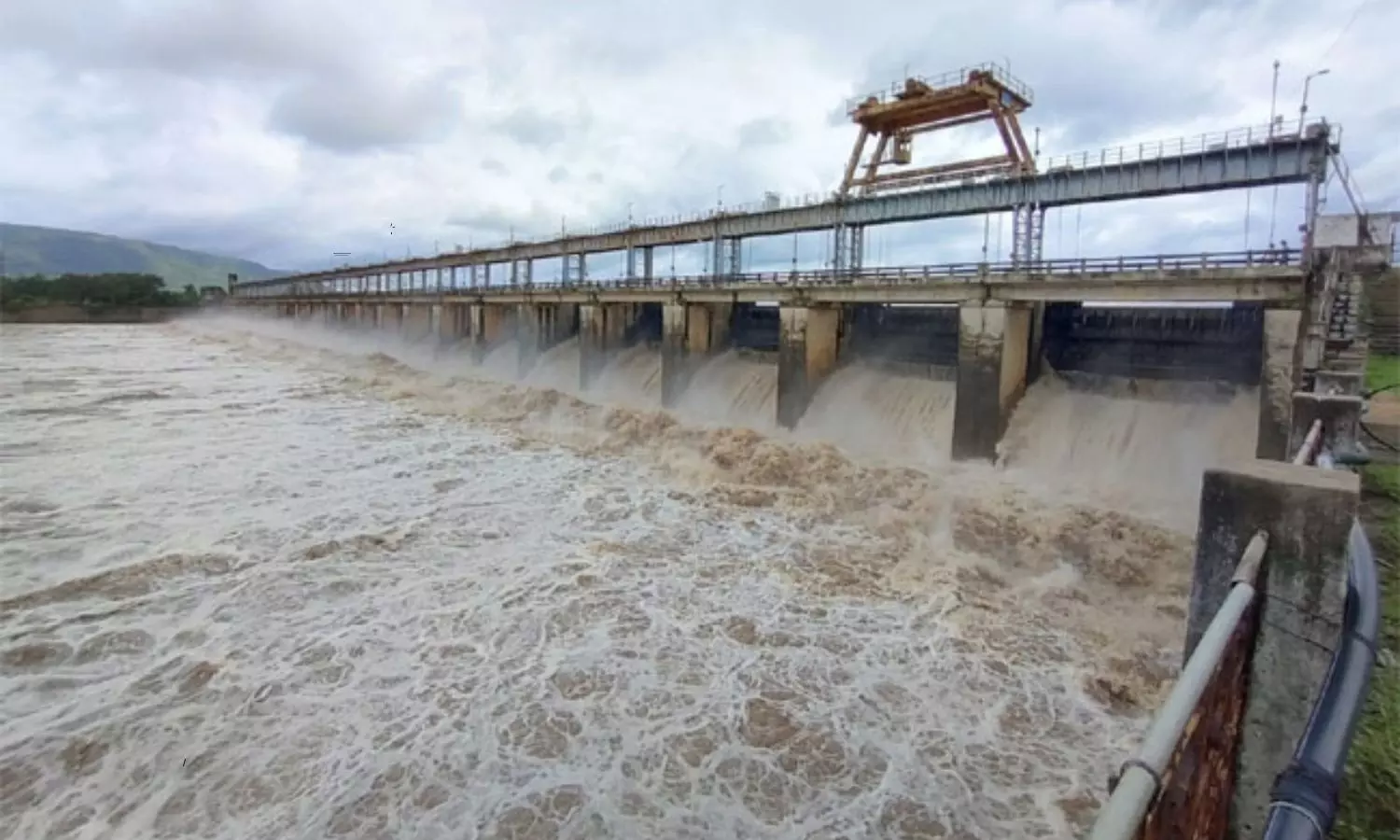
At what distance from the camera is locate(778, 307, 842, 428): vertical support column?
19.2 metres

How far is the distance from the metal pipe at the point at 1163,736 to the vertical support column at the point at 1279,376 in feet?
40.0

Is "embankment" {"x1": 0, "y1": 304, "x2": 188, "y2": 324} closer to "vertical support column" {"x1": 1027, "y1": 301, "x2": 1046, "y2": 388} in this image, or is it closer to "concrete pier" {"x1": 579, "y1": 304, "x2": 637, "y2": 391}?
"concrete pier" {"x1": 579, "y1": 304, "x2": 637, "y2": 391}

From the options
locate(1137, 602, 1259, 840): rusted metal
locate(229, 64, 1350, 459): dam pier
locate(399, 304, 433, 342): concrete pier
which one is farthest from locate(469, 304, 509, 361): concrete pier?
→ locate(1137, 602, 1259, 840): rusted metal

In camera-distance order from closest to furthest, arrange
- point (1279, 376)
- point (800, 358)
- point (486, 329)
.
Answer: point (1279, 376) < point (800, 358) < point (486, 329)

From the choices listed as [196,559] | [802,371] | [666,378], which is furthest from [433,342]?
[196,559]

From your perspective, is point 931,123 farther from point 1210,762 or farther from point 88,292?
point 88,292

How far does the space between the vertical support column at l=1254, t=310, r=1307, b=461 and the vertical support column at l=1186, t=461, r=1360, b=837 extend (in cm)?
1118

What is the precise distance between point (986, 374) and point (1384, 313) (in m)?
19.5

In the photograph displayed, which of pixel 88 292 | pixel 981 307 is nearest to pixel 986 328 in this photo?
pixel 981 307

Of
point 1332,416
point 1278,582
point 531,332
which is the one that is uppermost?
point 531,332

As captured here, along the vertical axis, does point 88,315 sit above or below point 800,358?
above

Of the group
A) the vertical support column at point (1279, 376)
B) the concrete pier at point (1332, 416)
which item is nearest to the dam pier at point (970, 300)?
the vertical support column at point (1279, 376)

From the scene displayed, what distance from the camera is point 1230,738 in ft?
8.84

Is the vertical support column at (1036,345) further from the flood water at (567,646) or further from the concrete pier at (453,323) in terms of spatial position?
the concrete pier at (453,323)
